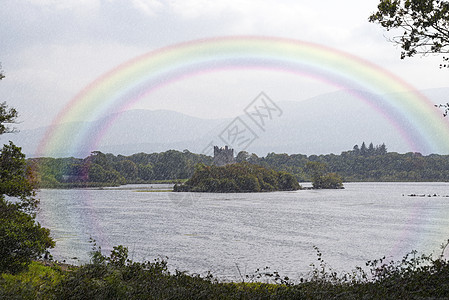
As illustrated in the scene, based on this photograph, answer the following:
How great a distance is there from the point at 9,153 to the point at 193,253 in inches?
525

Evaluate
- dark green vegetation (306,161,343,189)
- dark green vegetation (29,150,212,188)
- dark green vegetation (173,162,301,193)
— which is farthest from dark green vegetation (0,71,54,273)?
dark green vegetation (29,150,212,188)

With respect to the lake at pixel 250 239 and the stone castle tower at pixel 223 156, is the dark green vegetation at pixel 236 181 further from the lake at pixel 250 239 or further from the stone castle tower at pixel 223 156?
the lake at pixel 250 239

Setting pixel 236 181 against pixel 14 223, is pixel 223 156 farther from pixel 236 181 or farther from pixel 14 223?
pixel 14 223

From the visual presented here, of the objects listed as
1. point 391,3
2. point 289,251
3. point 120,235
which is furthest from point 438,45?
point 120,235

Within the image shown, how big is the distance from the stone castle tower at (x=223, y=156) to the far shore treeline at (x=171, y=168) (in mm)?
7187

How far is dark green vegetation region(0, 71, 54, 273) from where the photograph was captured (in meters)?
13.4

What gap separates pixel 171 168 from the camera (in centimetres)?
17412

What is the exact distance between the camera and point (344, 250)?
89.3 ft

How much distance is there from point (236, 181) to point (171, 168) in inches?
2212

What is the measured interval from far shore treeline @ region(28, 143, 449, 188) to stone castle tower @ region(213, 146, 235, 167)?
283 inches

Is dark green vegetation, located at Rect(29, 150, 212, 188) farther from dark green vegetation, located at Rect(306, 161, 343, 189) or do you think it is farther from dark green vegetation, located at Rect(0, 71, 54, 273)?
dark green vegetation, located at Rect(0, 71, 54, 273)

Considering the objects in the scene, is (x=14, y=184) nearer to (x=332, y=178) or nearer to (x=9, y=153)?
(x=9, y=153)

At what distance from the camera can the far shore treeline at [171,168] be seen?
164 metres

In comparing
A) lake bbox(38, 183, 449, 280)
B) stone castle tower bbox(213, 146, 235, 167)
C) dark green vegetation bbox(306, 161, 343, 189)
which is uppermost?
stone castle tower bbox(213, 146, 235, 167)
